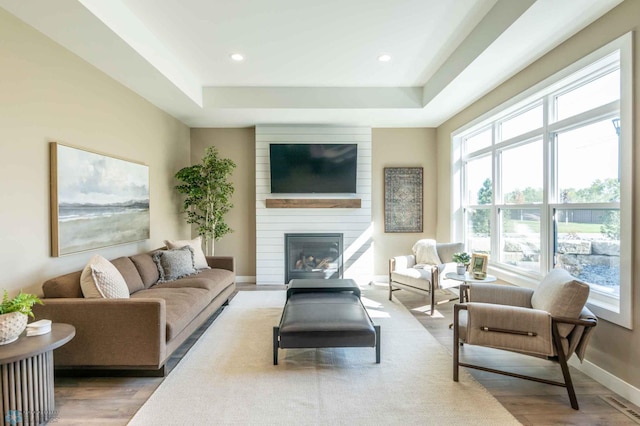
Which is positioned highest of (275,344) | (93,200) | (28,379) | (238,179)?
(238,179)

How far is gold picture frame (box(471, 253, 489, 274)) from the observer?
353 cm

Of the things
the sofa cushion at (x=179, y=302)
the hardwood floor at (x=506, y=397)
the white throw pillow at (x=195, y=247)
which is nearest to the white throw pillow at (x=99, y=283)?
the sofa cushion at (x=179, y=302)

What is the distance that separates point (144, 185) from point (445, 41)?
4002 mm

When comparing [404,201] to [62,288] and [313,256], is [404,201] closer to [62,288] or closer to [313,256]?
[313,256]

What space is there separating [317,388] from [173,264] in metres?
2.43

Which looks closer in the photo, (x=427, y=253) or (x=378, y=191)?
(x=427, y=253)

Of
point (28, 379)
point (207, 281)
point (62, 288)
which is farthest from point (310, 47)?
point (28, 379)

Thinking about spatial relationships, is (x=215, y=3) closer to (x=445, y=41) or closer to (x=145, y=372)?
(x=445, y=41)

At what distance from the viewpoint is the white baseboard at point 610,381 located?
2205 millimetres

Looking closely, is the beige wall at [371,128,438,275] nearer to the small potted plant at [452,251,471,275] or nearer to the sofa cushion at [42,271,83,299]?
the small potted plant at [452,251,471,275]

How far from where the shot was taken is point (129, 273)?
10.8 feet

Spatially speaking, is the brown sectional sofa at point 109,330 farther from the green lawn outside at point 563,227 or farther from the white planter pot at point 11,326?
the green lawn outside at point 563,227

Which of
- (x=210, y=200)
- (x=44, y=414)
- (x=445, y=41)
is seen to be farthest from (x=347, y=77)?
(x=44, y=414)

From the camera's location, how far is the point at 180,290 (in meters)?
3.34
